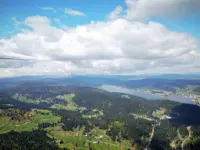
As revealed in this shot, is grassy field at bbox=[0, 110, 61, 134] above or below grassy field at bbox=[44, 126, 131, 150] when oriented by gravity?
above

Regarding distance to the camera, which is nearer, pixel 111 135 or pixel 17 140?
pixel 17 140

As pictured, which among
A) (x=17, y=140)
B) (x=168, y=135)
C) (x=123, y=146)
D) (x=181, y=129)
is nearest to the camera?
(x=17, y=140)

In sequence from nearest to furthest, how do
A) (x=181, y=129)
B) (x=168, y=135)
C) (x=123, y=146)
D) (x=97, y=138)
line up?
(x=123, y=146) < (x=97, y=138) < (x=168, y=135) < (x=181, y=129)

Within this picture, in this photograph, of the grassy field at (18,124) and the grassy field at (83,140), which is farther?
the grassy field at (18,124)

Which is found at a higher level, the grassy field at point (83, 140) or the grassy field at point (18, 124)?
the grassy field at point (18, 124)

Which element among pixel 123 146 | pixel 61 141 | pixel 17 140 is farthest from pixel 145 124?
pixel 17 140

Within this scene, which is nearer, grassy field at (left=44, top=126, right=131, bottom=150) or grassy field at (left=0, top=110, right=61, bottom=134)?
grassy field at (left=44, top=126, right=131, bottom=150)

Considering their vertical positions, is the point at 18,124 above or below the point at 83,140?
above

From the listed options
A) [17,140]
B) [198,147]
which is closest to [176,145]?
[198,147]

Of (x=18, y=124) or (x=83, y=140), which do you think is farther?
(x=18, y=124)

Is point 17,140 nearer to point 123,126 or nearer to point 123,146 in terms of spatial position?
point 123,146
